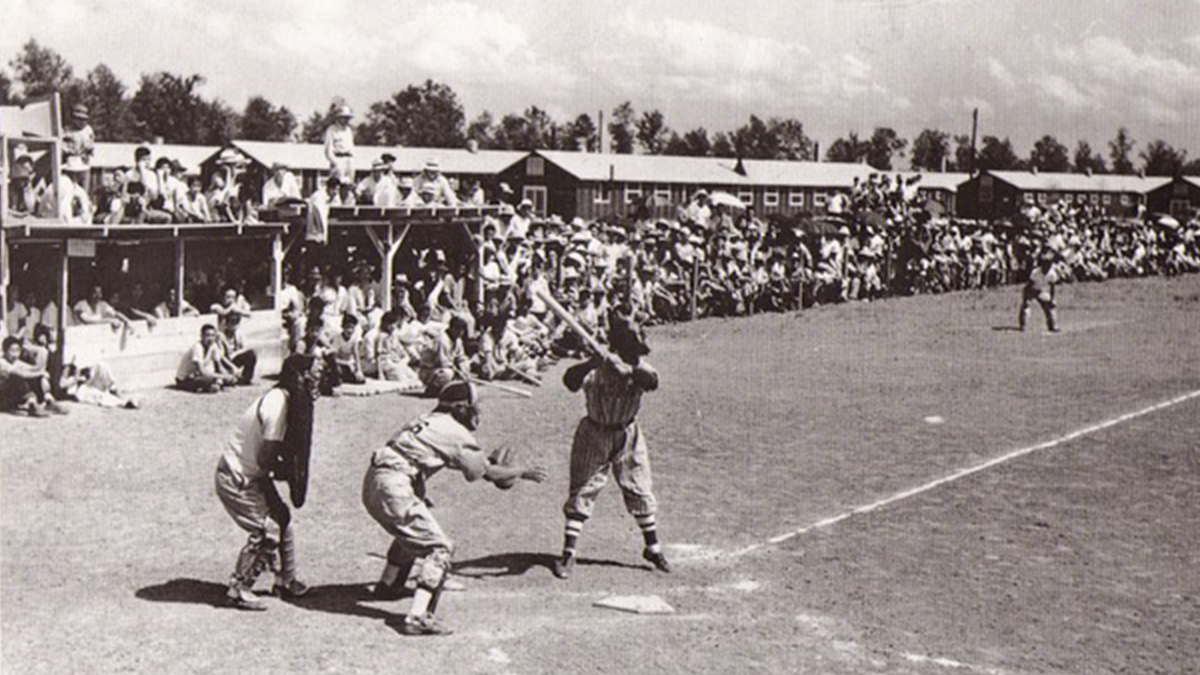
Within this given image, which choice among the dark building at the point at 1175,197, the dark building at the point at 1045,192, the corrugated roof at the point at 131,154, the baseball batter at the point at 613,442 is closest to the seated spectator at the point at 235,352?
the baseball batter at the point at 613,442

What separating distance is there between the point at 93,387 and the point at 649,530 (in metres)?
7.94

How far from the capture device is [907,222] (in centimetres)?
3244

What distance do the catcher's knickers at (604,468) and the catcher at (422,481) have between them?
3.18 feet

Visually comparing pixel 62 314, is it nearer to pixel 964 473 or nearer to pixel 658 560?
pixel 658 560

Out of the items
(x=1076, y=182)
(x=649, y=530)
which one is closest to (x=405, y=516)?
(x=649, y=530)

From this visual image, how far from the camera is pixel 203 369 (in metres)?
15.5

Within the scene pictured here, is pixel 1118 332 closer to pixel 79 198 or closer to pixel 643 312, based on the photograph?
pixel 643 312

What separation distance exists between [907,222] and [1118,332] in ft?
27.2

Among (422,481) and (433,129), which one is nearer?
(422,481)

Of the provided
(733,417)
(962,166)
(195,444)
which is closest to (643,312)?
(733,417)

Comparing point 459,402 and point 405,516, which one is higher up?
point 459,402

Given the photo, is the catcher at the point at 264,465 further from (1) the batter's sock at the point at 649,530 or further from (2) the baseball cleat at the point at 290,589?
(1) the batter's sock at the point at 649,530

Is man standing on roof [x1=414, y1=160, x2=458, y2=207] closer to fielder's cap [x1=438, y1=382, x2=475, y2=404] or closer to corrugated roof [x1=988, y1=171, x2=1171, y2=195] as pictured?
fielder's cap [x1=438, y1=382, x2=475, y2=404]

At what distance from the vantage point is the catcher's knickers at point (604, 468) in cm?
948
